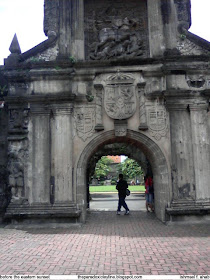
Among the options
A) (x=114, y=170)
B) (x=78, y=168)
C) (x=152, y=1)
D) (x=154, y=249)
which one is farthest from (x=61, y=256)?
(x=114, y=170)

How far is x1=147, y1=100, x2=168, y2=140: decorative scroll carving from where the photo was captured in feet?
31.0

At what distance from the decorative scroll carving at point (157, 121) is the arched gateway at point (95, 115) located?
0.03 m

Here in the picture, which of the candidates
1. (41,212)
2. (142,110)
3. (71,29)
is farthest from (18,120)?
(142,110)

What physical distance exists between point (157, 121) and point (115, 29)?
401 centimetres

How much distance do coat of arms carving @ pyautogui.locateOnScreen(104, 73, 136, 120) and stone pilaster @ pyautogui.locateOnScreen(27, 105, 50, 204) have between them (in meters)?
2.14

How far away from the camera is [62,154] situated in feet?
30.3

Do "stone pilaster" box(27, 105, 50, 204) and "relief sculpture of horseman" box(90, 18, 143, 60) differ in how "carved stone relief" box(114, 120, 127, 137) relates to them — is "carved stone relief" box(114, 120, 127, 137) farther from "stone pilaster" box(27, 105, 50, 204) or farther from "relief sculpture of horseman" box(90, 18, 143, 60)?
"relief sculpture of horseman" box(90, 18, 143, 60)

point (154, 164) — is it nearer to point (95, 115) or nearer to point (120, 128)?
point (120, 128)

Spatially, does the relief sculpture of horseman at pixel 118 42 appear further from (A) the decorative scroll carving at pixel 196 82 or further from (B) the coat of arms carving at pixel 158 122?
(B) the coat of arms carving at pixel 158 122

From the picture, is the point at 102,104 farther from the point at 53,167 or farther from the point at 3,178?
the point at 3,178

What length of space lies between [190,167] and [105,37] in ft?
18.5

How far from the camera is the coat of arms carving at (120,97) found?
31.2 feet

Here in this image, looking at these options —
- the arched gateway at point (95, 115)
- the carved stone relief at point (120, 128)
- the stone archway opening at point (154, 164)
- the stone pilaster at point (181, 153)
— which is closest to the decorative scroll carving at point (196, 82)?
the arched gateway at point (95, 115)

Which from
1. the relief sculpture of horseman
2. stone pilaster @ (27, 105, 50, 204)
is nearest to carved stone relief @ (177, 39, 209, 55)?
the relief sculpture of horseman
